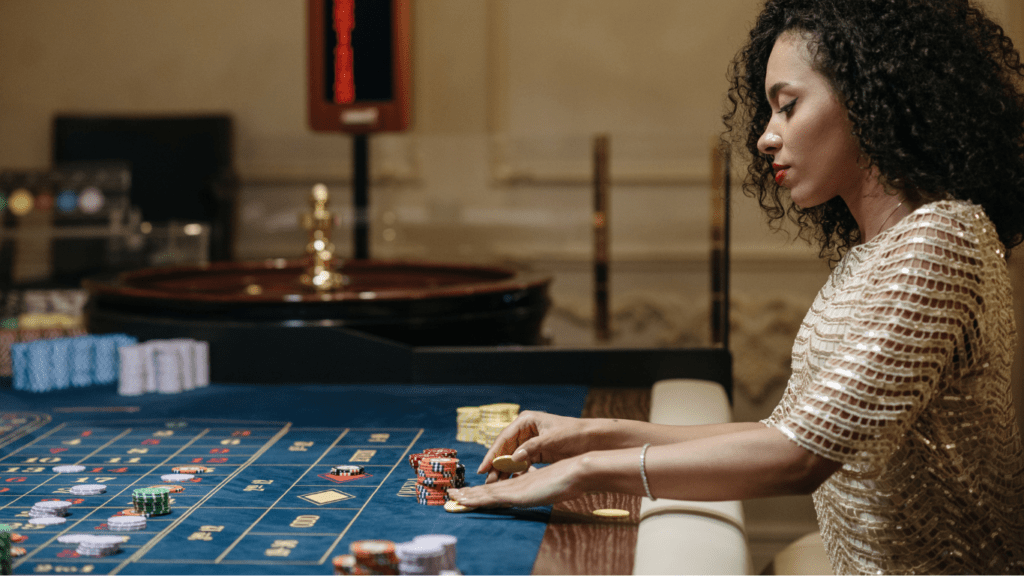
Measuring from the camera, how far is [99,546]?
108 centimetres

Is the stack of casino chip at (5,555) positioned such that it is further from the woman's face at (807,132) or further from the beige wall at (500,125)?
the beige wall at (500,125)

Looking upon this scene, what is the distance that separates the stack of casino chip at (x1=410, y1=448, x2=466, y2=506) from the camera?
50.9 inches

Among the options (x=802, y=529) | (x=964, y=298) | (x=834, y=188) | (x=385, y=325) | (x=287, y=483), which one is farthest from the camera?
(x=802, y=529)

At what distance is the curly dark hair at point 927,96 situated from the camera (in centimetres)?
115

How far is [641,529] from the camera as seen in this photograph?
117 centimetres

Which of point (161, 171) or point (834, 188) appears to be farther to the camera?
point (161, 171)

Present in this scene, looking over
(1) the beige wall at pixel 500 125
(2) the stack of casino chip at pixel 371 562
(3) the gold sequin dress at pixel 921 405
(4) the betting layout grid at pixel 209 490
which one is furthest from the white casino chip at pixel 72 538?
(1) the beige wall at pixel 500 125

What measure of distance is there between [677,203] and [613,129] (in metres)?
0.58

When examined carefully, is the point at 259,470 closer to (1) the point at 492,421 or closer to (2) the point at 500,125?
(1) the point at 492,421

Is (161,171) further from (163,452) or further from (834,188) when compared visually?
(834,188)

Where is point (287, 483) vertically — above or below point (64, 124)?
below

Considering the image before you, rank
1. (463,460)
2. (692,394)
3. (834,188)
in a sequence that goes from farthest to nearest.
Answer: (692,394) → (463,460) → (834,188)

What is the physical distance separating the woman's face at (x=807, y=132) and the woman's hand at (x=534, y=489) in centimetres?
47

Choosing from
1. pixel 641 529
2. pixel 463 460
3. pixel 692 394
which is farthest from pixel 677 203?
pixel 641 529
